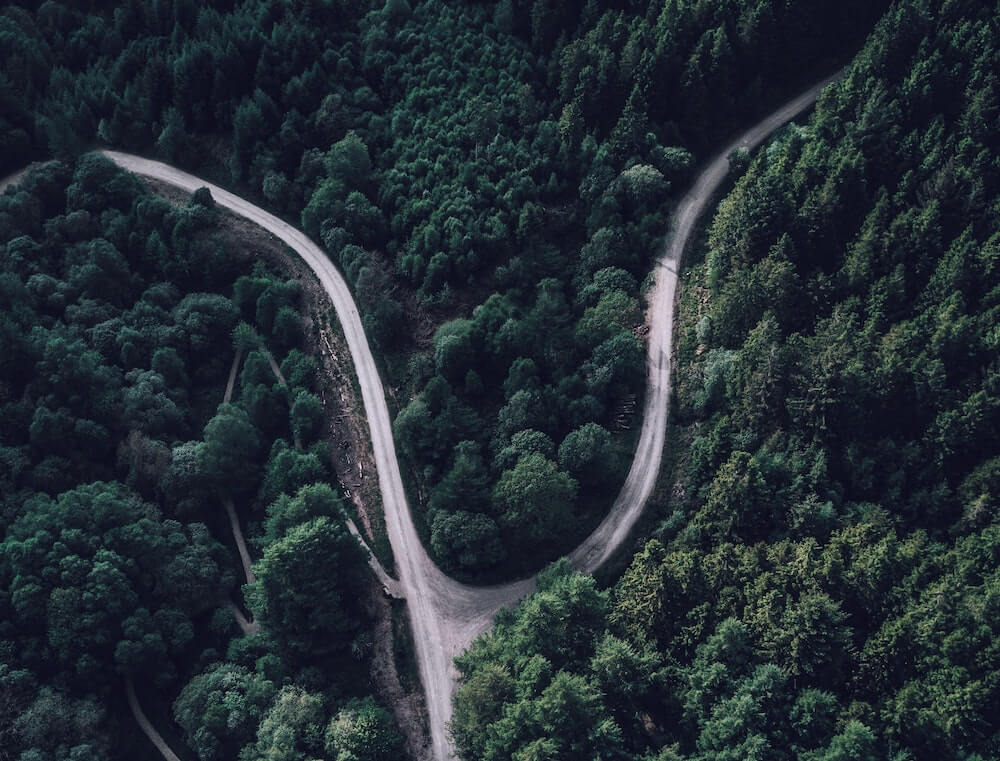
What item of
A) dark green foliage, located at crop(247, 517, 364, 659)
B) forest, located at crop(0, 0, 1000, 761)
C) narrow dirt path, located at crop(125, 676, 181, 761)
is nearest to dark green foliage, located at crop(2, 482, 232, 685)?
forest, located at crop(0, 0, 1000, 761)

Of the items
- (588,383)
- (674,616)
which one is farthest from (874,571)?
(588,383)

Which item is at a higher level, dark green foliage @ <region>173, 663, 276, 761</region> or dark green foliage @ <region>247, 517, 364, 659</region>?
dark green foliage @ <region>247, 517, 364, 659</region>

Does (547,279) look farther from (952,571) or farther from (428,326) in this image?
(952,571)

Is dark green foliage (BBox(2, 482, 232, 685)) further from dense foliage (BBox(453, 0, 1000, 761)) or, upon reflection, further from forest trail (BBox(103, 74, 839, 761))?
Answer: dense foliage (BBox(453, 0, 1000, 761))

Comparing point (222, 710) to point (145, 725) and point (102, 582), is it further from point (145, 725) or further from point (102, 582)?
point (102, 582)

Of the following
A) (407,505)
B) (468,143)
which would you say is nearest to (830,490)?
(407,505)

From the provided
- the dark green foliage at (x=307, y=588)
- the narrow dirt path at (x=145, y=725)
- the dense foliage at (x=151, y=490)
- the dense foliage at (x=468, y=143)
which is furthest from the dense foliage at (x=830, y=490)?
the narrow dirt path at (x=145, y=725)
